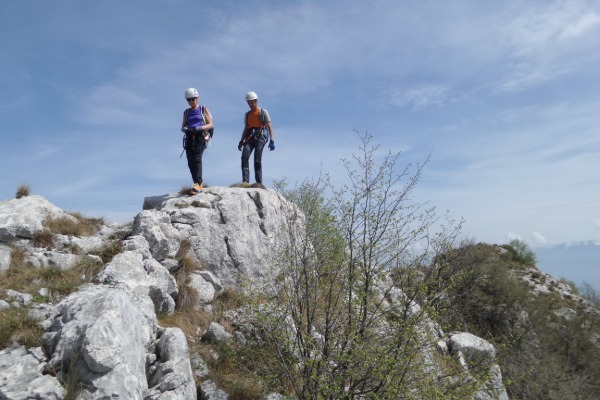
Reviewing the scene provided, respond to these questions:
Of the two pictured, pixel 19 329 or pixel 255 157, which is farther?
pixel 255 157

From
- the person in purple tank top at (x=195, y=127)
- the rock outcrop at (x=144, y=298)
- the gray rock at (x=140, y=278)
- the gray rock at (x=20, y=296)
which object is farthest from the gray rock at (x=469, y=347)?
the gray rock at (x=20, y=296)

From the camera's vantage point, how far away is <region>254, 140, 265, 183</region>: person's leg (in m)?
12.3

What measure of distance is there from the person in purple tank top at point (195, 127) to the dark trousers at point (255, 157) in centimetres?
149

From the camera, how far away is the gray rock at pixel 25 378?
454 centimetres

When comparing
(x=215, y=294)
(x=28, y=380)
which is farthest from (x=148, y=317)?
(x=215, y=294)

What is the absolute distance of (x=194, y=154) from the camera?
36.6 feet

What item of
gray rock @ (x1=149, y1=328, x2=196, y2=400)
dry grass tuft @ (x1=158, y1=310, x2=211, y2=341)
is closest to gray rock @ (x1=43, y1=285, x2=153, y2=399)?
A: gray rock @ (x1=149, y1=328, x2=196, y2=400)

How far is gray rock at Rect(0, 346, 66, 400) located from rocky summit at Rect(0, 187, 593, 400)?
1cm

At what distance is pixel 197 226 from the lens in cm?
1039

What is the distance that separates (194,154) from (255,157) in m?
1.94

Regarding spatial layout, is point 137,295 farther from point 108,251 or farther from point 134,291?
point 108,251

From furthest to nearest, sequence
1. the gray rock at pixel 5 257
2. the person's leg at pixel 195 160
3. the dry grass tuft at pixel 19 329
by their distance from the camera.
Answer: the person's leg at pixel 195 160 < the gray rock at pixel 5 257 < the dry grass tuft at pixel 19 329

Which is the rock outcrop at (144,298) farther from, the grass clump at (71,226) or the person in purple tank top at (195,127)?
the person in purple tank top at (195,127)

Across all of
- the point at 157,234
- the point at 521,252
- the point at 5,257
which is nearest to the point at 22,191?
the point at 5,257
